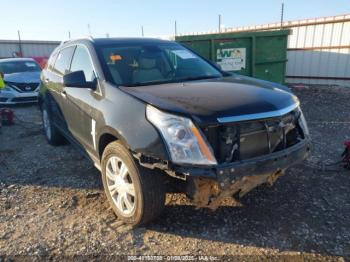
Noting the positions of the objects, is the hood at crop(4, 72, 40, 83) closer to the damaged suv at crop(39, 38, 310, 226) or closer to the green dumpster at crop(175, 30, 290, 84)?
the green dumpster at crop(175, 30, 290, 84)

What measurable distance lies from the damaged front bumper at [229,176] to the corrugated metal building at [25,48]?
2158cm

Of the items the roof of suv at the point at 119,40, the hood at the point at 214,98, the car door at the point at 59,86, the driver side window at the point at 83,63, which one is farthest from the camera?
the car door at the point at 59,86

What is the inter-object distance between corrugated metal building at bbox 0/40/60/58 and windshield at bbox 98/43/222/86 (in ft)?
65.0

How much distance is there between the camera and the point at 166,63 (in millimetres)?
3857

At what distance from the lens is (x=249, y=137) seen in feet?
8.74

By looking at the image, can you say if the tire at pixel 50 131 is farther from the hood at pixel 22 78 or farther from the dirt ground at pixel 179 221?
the hood at pixel 22 78

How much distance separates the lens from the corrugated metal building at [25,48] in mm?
20531

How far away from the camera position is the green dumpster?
26.2ft

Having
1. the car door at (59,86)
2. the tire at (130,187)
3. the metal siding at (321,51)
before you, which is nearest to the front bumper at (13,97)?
the car door at (59,86)

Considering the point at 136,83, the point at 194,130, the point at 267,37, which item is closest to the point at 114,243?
the point at 194,130

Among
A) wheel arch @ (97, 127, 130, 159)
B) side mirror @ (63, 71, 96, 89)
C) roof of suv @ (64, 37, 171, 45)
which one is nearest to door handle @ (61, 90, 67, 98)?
roof of suv @ (64, 37, 171, 45)

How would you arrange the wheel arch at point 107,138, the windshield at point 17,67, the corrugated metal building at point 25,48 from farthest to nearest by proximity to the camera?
the corrugated metal building at point 25,48 → the windshield at point 17,67 → the wheel arch at point 107,138

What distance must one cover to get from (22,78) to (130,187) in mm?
8254

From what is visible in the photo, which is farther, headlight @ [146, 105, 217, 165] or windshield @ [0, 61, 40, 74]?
windshield @ [0, 61, 40, 74]
